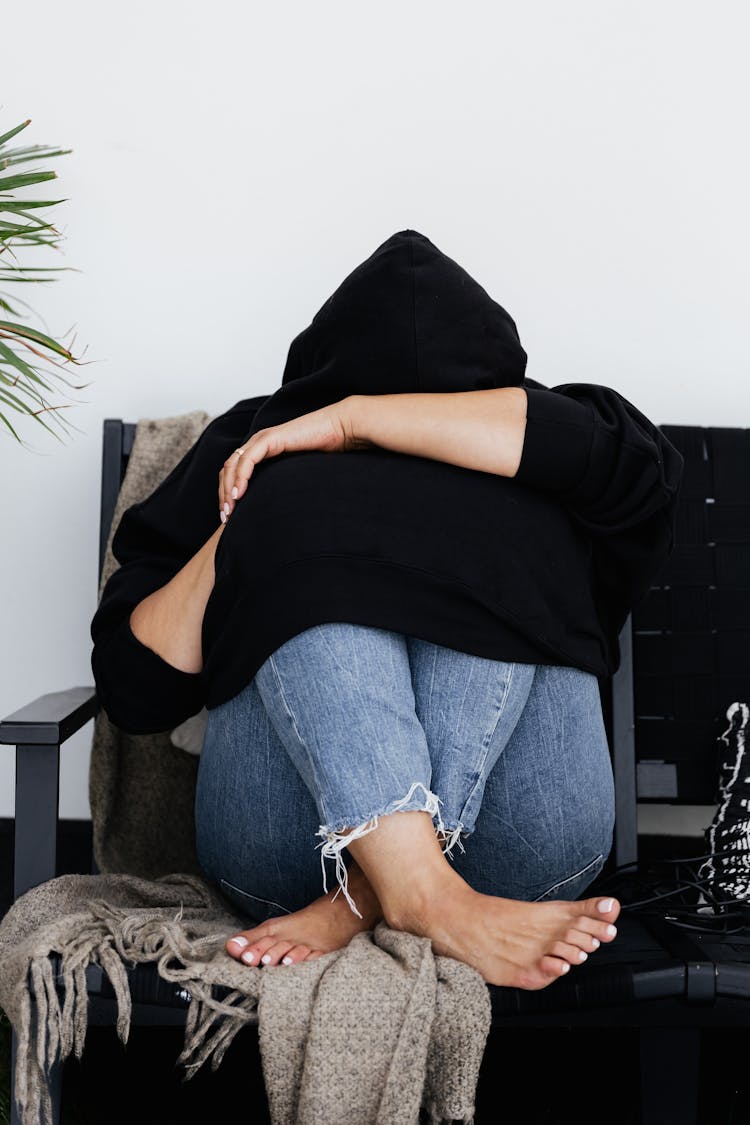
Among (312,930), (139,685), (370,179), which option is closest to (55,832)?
(139,685)

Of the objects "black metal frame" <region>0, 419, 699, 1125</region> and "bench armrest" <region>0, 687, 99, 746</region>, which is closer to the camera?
"black metal frame" <region>0, 419, 699, 1125</region>

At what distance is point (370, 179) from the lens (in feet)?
5.54

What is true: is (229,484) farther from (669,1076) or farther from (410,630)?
(669,1076)

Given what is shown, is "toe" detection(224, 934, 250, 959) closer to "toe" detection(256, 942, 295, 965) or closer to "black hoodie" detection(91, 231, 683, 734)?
"toe" detection(256, 942, 295, 965)

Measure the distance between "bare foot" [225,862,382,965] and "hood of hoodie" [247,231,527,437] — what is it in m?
0.54

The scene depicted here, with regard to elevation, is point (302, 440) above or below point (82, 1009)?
above

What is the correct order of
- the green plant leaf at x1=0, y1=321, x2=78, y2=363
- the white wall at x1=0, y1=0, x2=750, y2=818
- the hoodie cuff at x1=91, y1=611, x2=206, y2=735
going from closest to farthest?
the hoodie cuff at x1=91, y1=611, x2=206, y2=735
the green plant leaf at x1=0, y1=321, x2=78, y2=363
the white wall at x1=0, y1=0, x2=750, y2=818

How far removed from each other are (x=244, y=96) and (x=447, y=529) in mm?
1032

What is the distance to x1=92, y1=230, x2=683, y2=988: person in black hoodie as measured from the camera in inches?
36.1

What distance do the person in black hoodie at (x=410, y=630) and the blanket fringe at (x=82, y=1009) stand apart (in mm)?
63

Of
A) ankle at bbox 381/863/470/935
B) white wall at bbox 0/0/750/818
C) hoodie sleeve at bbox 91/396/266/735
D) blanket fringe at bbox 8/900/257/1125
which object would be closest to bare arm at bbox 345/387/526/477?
hoodie sleeve at bbox 91/396/266/735

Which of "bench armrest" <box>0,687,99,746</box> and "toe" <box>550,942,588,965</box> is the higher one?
"bench armrest" <box>0,687,99,746</box>

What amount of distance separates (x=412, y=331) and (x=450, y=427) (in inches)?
5.2

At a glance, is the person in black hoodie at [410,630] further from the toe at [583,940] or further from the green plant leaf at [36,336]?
the green plant leaf at [36,336]
